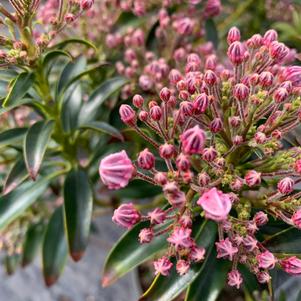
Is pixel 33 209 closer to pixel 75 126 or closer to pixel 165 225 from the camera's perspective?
pixel 75 126

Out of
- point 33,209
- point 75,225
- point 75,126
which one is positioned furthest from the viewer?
point 33,209

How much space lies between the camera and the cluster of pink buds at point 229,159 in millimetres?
738

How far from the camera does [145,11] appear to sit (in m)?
1.40

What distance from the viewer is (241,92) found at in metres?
0.79

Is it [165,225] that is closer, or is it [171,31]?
[165,225]

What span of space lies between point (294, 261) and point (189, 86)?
1.15ft

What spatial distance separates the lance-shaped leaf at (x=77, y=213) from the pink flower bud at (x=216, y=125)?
16.3 inches

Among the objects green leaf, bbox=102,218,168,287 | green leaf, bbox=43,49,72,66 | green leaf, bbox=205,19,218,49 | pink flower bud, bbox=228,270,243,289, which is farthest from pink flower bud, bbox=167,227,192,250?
green leaf, bbox=205,19,218,49

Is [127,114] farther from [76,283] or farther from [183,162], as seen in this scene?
[76,283]

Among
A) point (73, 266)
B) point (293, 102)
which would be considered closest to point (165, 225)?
point (293, 102)

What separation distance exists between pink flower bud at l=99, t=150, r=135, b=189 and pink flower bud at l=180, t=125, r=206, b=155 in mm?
96

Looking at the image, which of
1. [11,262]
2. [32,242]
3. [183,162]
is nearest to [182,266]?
[183,162]

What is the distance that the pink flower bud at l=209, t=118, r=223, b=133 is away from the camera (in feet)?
2.60

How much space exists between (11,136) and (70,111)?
188 millimetres
